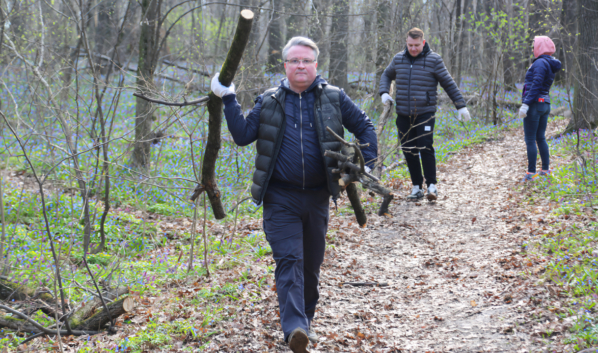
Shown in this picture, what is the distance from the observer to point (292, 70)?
3.16 metres

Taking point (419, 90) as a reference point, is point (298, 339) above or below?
below

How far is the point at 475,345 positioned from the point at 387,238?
281 centimetres

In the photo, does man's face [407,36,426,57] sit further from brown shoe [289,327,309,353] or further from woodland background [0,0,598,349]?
brown shoe [289,327,309,353]

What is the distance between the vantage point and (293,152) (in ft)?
10.4

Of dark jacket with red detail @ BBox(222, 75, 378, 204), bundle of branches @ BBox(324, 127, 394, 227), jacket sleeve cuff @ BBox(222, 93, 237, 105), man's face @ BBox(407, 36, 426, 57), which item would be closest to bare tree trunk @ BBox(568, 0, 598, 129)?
man's face @ BBox(407, 36, 426, 57)

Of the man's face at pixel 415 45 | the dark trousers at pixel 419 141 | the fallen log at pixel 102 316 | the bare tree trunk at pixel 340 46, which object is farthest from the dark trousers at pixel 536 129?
the bare tree trunk at pixel 340 46

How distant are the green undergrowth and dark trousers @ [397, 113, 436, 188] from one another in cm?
148

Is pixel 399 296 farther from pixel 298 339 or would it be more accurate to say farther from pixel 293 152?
pixel 293 152

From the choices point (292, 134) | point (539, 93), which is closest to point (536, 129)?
point (539, 93)

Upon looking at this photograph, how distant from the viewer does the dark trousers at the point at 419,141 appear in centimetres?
660

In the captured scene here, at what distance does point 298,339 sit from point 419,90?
4701 mm

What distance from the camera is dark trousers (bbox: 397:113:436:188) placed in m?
6.60

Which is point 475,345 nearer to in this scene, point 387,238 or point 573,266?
point 573,266

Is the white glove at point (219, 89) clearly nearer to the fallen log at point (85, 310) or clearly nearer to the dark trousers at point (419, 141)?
the fallen log at point (85, 310)
